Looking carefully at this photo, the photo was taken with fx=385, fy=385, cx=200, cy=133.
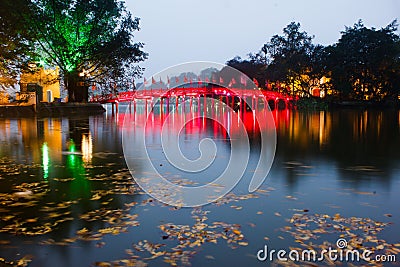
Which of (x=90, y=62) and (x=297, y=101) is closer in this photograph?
→ (x=90, y=62)

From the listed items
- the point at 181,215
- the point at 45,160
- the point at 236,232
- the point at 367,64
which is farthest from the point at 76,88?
the point at 367,64

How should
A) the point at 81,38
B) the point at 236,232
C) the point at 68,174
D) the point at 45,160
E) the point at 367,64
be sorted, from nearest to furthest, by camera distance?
1. the point at 236,232
2. the point at 68,174
3. the point at 45,160
4. the point at 81,38
5. the point at 367,64

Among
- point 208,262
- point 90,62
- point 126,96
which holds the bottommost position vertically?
point 208,262

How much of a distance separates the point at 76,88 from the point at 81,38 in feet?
14.1

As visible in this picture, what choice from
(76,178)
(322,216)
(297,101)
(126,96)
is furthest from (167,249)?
(297,101)

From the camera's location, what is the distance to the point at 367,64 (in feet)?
158

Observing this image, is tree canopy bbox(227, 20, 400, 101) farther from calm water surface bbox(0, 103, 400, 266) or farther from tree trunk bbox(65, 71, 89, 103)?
calm water surface bbox(0, 103, 400, 266)

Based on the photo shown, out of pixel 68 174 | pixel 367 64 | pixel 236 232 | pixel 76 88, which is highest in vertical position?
pixel 367 64

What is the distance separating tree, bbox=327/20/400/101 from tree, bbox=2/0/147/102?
2757 cm

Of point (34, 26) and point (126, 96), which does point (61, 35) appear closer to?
point (34, 26)

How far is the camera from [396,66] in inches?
1898

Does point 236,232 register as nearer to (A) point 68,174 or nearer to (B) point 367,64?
(A) point 68,174

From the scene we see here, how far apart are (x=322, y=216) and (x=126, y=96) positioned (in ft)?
120

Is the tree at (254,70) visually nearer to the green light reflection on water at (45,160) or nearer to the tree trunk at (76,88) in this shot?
the tree trunk at (76,88)
